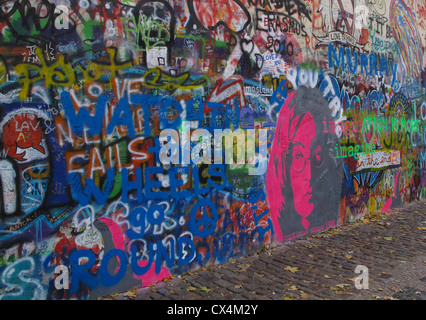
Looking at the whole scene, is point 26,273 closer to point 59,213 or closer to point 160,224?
point 59,213

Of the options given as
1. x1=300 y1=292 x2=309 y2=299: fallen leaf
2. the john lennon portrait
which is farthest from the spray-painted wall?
x1=300 y1=292 x2=309 y2=299: fallen leaf

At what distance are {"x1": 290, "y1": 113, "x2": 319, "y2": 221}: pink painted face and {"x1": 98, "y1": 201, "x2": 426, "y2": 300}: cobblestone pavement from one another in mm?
626

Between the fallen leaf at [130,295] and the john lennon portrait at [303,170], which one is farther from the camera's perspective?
the john lennon portrait at [303,170]

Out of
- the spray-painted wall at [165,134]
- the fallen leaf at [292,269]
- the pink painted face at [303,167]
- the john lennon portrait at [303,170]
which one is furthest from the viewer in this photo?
the pink painted face at [303,167]

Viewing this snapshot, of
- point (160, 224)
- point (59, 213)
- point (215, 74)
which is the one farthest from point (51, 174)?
point (215, 74)

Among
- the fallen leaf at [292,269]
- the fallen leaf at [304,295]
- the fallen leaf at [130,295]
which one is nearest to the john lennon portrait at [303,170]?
the fallen leaf at [292,269]

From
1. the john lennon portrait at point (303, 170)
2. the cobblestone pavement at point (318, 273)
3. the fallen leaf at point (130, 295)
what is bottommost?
the cobblestone pavement at point (318, 273)

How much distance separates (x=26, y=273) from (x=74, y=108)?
69.1 inches

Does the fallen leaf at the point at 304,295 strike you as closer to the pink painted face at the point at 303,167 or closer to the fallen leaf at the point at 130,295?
the fallen leaf at the point at 130,295

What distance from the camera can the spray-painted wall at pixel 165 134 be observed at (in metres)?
3.54

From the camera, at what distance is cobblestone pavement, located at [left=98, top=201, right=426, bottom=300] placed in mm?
4133

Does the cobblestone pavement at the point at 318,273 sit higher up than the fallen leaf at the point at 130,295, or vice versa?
the fallen leaf at the point at 130,295

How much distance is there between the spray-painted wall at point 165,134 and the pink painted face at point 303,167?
3 centimetres
